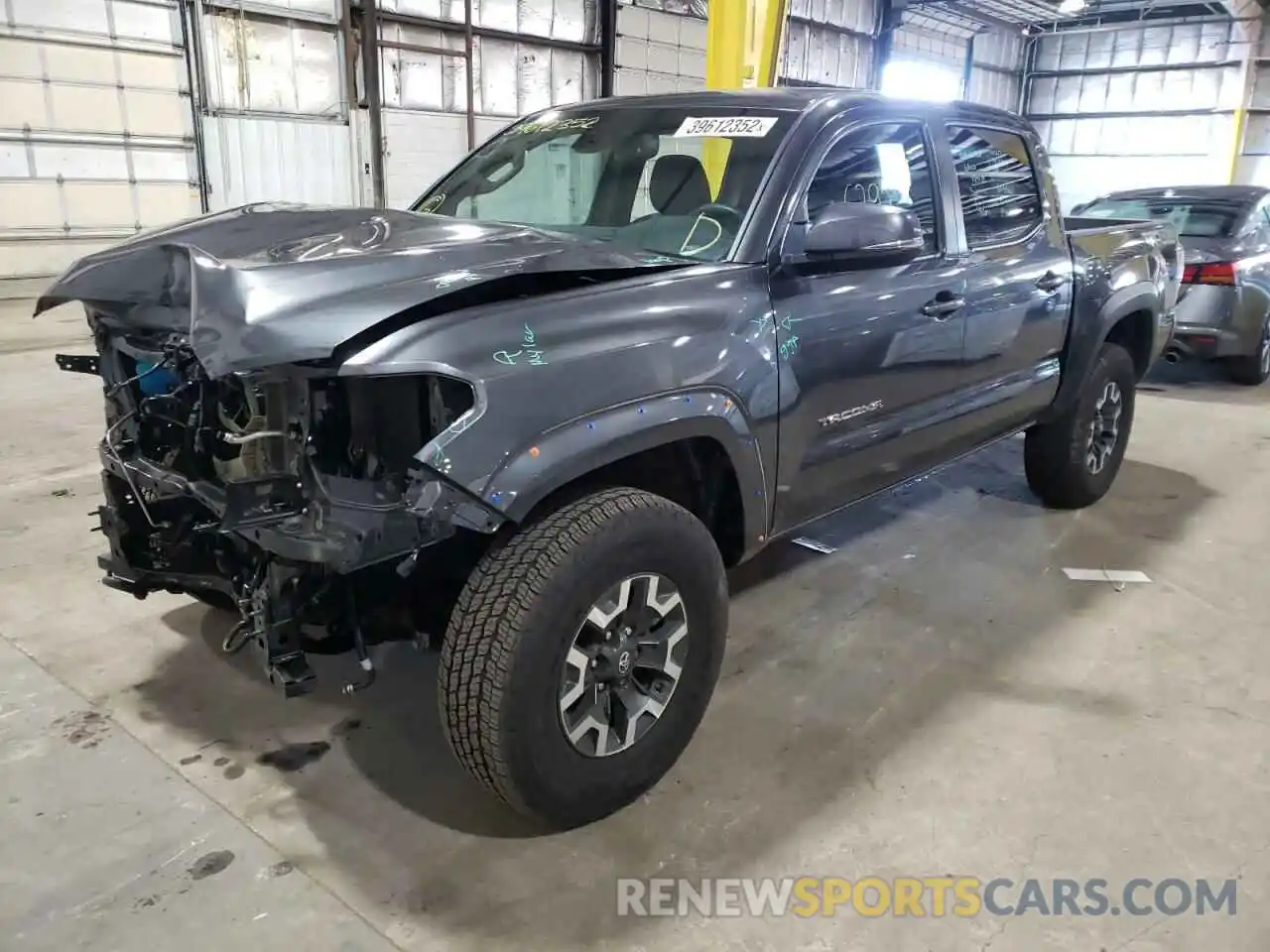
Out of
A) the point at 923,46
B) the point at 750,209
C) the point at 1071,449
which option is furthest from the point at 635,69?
the point at 750,209

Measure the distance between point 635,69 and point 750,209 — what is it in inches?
479

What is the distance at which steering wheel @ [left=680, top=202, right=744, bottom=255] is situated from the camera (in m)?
2.68

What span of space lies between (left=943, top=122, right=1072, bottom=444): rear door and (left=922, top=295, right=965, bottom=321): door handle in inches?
3.2

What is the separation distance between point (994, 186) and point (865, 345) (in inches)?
47.6

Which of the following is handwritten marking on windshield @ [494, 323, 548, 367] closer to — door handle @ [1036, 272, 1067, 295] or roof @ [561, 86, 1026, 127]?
roof @ [561, 86, 1026, 127]

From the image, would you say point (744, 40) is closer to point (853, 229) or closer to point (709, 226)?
point (709, 226)

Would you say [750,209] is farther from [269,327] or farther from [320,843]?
[320,843]

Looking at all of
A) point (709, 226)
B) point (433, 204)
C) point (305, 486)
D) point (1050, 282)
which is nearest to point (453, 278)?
point (305, 486)

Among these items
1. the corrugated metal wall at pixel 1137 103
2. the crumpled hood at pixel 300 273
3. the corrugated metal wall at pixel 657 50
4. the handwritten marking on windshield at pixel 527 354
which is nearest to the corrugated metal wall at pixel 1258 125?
the corrugated metal wall at pixel 1137 103

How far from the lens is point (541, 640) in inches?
80.0

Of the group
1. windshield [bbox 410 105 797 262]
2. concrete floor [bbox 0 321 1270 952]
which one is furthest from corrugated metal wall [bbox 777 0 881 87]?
concrete floor [bbox 0 321 1270 952]

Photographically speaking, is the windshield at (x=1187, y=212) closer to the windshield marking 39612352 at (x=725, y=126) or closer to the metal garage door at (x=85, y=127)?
the windshield marking 39612352 at (x=725, y=126)

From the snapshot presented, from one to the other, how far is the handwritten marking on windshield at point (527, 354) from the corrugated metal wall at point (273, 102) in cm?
995

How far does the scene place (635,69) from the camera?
45.1 feet
